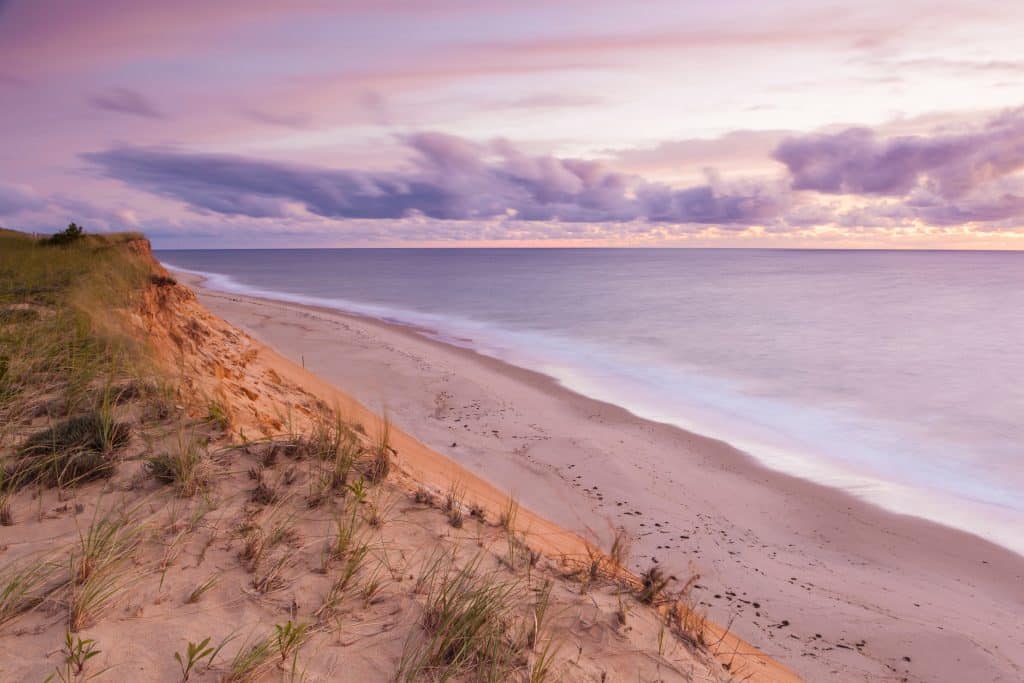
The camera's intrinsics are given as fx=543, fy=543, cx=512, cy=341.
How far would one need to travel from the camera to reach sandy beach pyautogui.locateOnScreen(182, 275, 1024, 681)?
5.59 m

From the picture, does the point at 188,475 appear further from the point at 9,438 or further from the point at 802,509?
the point at 802,509

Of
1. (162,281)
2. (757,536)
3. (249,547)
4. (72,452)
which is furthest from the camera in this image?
(162,281)

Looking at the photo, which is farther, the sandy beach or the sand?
the sandy beach

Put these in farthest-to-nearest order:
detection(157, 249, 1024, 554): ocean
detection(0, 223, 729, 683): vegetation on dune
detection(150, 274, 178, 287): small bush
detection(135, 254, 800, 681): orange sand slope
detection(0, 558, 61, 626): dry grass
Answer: detection(157, 249, 1024, 554): ocean, detection(150, 274, 178, 287): small bush, detection(135, 254, 800, 681): orange sand slope, detection(0, 223, 729, 683): vegetation on dune, detection(0, 558, 61, 626): dry grass

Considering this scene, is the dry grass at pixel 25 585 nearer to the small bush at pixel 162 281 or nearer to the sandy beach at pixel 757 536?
the sandy beach at pixel 757 536

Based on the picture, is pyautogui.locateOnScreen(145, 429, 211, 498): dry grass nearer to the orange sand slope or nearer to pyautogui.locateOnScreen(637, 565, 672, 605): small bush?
the orange sand slope

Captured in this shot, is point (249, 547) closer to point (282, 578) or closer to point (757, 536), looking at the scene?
point (282, 578)

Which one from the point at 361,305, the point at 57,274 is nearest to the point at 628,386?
the point at 57,274

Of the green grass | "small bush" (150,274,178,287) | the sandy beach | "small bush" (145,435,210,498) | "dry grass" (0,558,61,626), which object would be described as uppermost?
"small bush" (150,274,178,287)

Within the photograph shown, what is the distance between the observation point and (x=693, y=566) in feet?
22.4

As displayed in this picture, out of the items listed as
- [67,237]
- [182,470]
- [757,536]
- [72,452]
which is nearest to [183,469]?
[182,470]

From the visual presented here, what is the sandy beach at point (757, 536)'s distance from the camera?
5590mm

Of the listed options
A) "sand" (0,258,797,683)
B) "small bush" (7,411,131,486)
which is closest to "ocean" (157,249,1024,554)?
"sand" (0,258,797,683)

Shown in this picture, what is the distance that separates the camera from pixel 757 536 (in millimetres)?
7875
